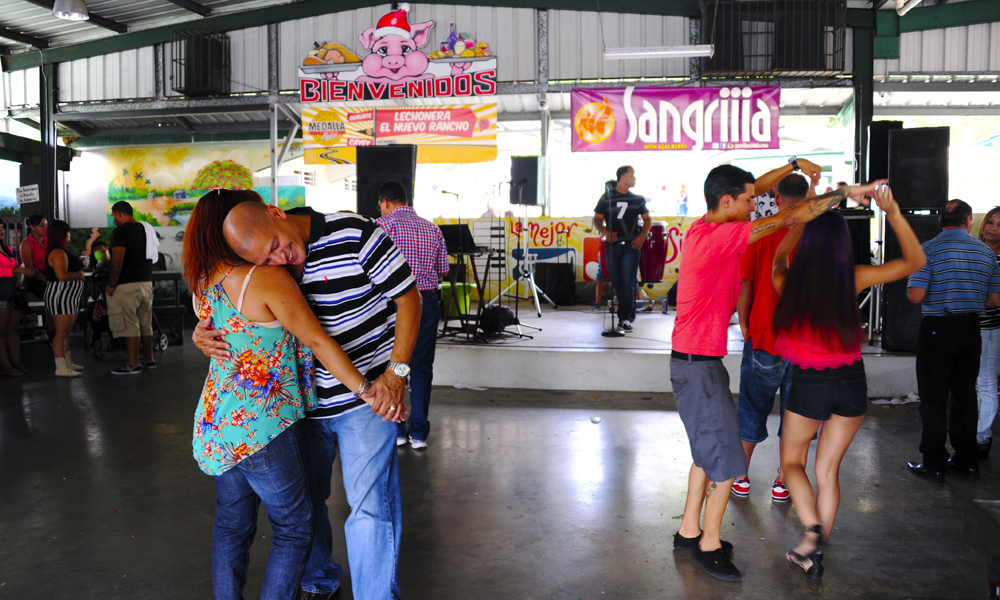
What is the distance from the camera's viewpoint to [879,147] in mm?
5762

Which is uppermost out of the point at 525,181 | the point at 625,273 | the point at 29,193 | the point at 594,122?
the point at 594,122

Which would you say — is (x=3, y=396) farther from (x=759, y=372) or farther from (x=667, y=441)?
(x=759, y=372)

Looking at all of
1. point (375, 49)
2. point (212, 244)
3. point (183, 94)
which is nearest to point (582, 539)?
point (212, 244)

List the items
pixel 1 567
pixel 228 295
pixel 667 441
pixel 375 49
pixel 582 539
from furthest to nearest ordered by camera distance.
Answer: pixel 375 49, pixel 667 441, pixel 582 539, pixel 1 567, pixel 228 295

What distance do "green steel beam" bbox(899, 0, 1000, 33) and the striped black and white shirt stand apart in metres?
11.5

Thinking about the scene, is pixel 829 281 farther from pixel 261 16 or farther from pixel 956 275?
pixel 261 16

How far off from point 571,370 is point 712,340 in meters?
3.37

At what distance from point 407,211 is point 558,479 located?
172cm

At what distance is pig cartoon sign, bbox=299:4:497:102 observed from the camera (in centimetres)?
1093

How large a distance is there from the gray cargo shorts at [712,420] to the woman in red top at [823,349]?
27 centimetres

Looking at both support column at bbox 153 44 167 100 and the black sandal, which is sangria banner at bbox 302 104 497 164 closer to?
support column at bbox 153 44 167 100

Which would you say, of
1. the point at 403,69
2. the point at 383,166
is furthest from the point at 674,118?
the point at 383,166

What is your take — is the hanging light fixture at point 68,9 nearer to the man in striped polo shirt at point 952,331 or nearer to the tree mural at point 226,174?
the tree mural at point 226,174

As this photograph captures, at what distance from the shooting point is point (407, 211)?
3.99 meters
